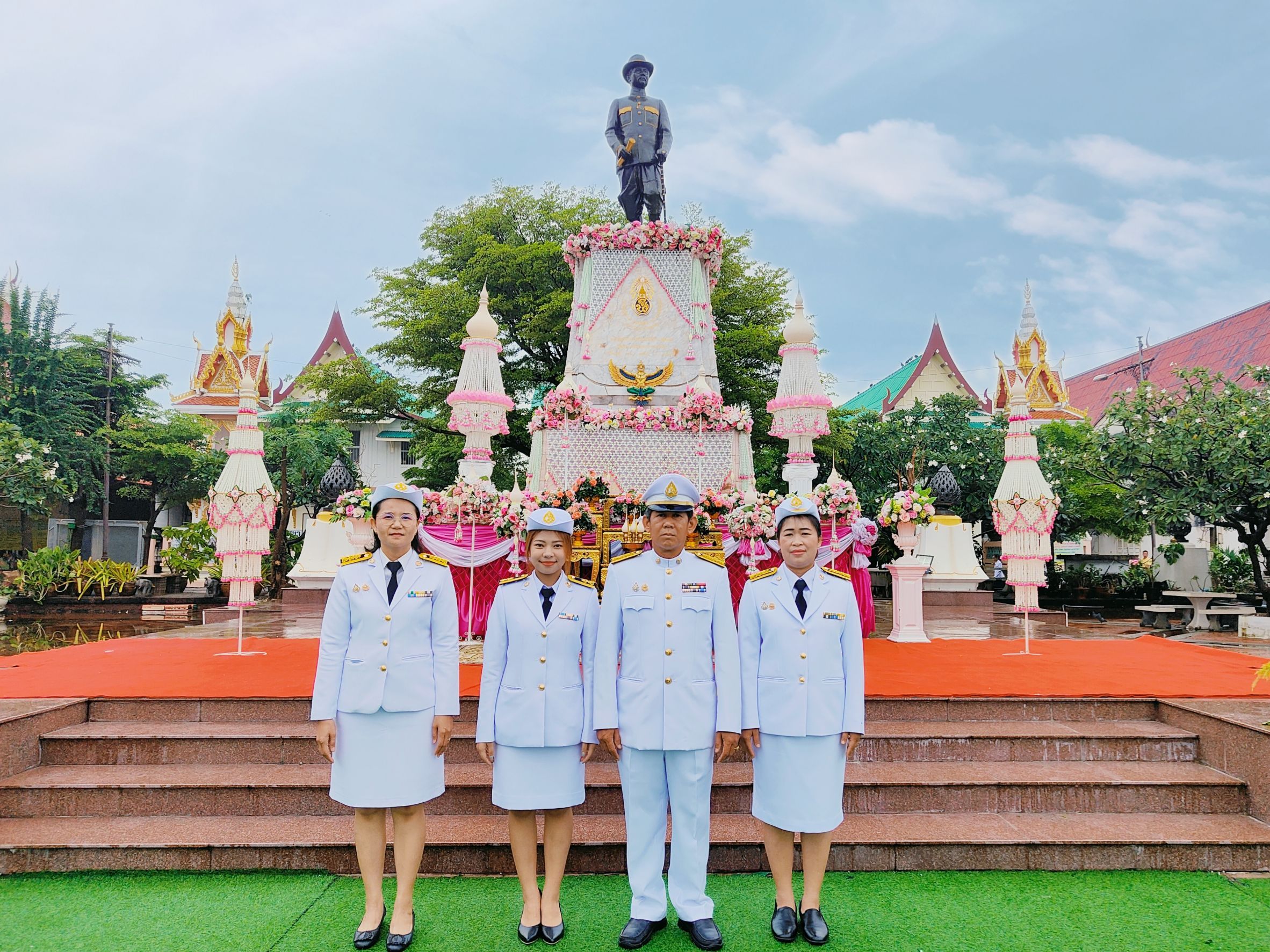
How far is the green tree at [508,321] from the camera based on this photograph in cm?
1803

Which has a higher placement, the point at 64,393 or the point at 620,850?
the point at 64,393

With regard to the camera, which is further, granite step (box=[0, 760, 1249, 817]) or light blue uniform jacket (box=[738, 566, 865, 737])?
granite step (box=[0, 760, 1249, 817])

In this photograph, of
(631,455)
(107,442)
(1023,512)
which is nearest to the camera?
(1023,512)

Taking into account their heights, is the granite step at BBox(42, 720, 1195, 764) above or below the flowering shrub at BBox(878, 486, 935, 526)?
below

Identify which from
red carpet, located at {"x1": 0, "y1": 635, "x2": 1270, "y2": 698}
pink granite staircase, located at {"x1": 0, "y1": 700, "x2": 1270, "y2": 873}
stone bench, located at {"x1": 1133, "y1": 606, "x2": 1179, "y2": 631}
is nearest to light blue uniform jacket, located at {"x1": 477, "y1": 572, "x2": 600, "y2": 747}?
pink granite staircase, located at {"x1": 0, "y1": 700, "x2": 1270, "y2": 873}

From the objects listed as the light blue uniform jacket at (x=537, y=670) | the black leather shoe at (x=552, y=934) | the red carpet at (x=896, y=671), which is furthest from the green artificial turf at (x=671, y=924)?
the red carpet at (x=896, y=671)

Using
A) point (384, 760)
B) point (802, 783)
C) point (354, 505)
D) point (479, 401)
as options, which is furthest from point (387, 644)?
point (479, 401)

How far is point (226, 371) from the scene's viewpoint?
24891 mm

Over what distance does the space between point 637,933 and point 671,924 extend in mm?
270

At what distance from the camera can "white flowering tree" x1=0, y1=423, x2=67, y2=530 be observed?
17.1 meters

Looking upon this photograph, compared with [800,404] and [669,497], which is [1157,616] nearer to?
[800,404]

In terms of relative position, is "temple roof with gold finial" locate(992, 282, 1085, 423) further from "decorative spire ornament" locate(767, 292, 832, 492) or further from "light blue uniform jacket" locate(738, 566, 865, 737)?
"light blue uniform jacket" locate(738, 566, 865, 737)

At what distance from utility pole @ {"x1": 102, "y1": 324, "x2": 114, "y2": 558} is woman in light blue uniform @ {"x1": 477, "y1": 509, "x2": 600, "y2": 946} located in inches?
819

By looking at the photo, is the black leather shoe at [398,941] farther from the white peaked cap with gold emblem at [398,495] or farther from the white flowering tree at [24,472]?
the white flowering tree at [24,472]
